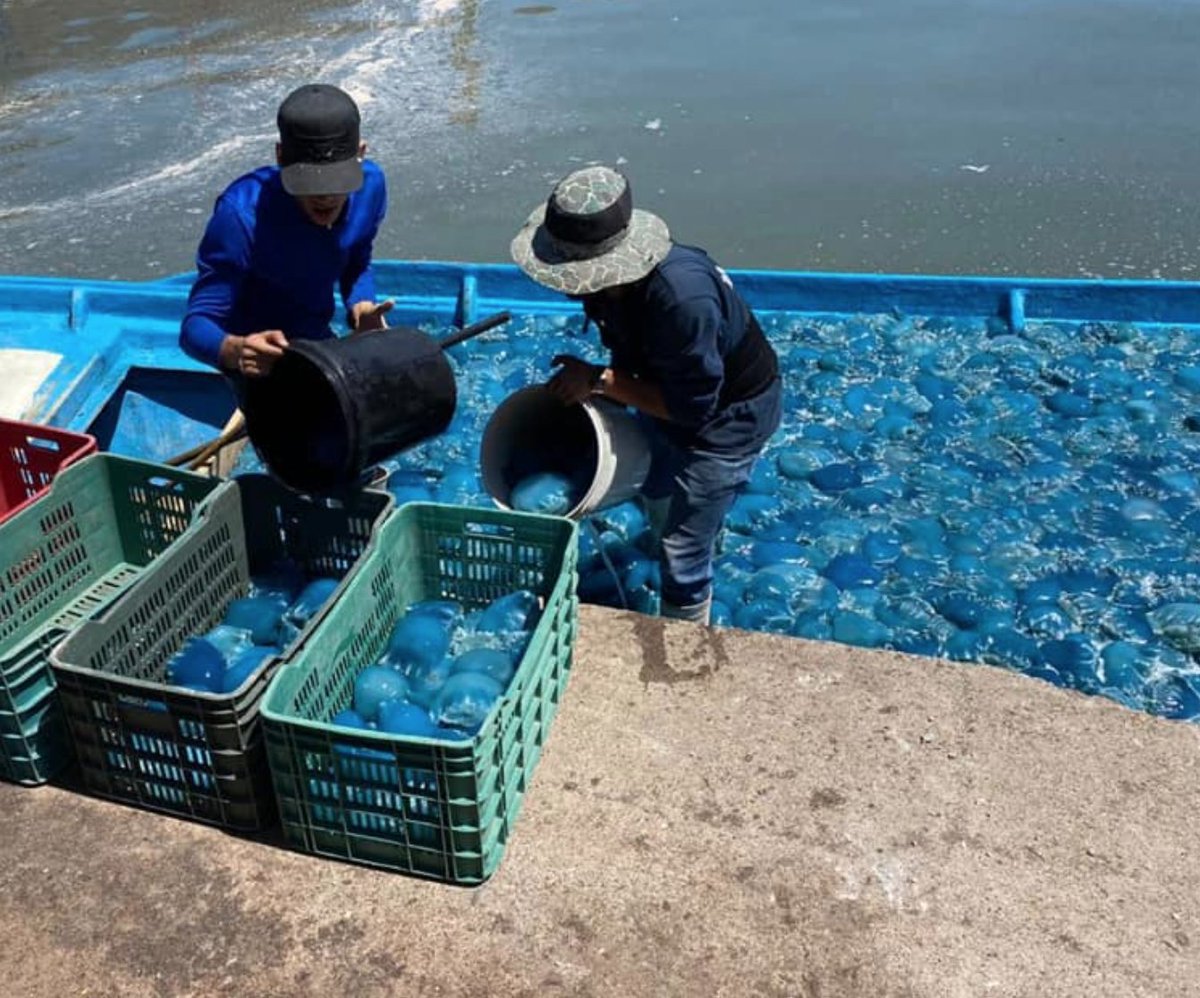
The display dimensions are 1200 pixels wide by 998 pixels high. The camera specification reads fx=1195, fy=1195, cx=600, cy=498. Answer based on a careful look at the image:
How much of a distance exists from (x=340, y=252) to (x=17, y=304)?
3.00m

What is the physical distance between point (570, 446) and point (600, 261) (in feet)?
3.14

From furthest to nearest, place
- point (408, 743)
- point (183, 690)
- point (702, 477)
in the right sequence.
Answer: point (702, 477) < point (183, 690) < point (408, 743)

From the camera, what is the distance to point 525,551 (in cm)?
300

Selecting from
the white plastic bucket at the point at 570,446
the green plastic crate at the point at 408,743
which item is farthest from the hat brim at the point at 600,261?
the green plastic crate at the point at 408,743

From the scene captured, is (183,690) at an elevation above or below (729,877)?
above

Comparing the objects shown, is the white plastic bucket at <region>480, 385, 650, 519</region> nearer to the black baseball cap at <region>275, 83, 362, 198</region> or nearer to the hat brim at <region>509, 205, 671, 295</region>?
the hat brim at <region>509, 205, 671, 295</region>

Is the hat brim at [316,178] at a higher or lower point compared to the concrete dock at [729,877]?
higher

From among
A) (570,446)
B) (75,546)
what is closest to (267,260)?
(75,546)

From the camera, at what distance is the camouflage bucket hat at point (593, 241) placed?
2.69m

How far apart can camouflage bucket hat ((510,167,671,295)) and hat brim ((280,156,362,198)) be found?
0.49 meters

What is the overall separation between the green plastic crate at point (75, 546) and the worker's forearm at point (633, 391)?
1060mm

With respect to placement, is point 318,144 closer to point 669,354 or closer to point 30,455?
point 669,354

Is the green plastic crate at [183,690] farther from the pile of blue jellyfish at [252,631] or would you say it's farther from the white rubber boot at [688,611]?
the white rubber boot at [688,611]

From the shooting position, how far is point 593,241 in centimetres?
271
